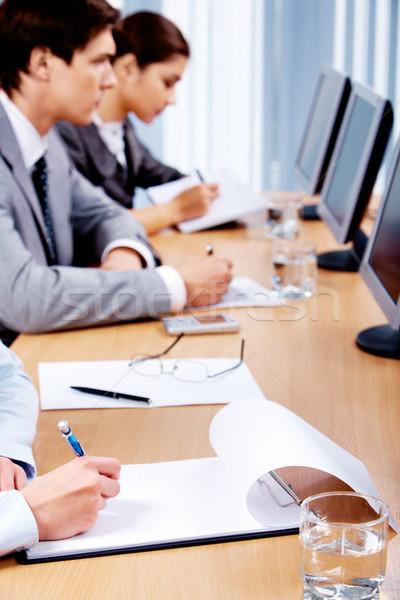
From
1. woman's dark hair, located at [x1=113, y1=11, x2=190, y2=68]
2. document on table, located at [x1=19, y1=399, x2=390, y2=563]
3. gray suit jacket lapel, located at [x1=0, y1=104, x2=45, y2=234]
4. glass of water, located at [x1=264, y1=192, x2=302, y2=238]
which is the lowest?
glass of water, located at [x1=264, y1=192, x2=302, y2=238]

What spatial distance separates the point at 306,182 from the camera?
2.47 meters

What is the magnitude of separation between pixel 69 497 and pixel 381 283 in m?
0.72

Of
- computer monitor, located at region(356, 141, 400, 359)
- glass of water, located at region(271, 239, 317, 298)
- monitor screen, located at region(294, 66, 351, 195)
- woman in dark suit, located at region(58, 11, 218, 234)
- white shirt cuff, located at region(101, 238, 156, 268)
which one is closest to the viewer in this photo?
computer monitor, located at region(356, 141, 400, 359)

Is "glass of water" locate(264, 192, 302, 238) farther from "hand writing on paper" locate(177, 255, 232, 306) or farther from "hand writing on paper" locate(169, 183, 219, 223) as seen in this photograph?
"hand writing on paper" locate(177, 255, 232, 306)

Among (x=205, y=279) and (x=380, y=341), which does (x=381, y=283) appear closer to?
(x=380, y=341)

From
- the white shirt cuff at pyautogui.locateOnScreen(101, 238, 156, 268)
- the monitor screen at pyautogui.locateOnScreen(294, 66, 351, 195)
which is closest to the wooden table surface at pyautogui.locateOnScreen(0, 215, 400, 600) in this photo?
the white shirt cuff at pyautogui.locateOnScreen(101, 238, 156, 268)

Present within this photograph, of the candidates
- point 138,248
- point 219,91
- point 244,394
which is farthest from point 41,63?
point 219,91

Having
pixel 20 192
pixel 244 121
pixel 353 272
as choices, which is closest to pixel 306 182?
pixel 353 272

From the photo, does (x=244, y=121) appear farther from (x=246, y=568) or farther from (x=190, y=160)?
(x=246, y=568)

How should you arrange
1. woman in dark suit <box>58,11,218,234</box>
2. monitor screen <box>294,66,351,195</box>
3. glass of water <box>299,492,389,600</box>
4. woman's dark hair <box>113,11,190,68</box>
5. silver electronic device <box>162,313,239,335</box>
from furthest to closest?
woman's dark hair <box>113,11,190,68</box>, woman in dark suit <box>58,11,218,234</box>, monitor screen <box>294,66,351,195</box>, silver electronic device <box>162,313,239,335</box>, glass of water <box>299,492,389,600</box>

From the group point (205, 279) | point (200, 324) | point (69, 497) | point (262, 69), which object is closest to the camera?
point (69, 497)

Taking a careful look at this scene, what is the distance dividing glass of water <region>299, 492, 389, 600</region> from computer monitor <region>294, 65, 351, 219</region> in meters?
1.66

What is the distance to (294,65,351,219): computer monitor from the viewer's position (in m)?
2.11

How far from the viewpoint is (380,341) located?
1263 mm
